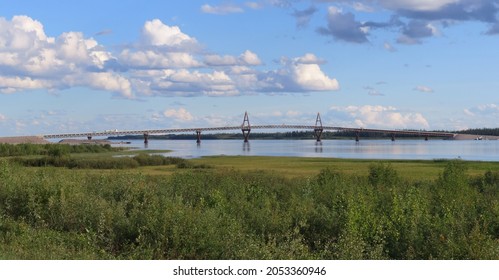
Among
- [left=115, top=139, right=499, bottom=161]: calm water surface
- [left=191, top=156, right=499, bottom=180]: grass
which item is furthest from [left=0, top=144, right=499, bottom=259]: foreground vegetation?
[left=115, top=139, right=499, bottom=161]: calm water surface

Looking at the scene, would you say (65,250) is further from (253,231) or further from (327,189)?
(327,189)

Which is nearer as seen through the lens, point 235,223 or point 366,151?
point 235,223

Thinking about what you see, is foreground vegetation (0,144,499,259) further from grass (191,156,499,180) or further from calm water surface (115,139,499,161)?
calm water surface (115,139,499,161)

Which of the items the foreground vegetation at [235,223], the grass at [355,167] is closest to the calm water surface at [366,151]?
the grass at [355,167]

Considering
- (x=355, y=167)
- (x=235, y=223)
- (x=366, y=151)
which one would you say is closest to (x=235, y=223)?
(x=235, y=223)

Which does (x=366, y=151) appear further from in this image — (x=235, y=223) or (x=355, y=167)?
(x=235, y=223)

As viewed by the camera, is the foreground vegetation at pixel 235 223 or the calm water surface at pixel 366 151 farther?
the calm water surface at pixel 366 151

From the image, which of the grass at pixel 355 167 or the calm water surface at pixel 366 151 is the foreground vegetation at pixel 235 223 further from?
the calm water surface at pixel 366 151

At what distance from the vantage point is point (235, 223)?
15961mm

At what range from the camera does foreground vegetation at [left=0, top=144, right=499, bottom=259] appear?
14656 millimetres

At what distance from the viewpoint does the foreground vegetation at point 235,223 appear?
48.1 feet

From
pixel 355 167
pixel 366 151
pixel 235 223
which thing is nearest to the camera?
pixel 235 223

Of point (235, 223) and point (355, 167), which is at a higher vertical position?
point (235, 223)

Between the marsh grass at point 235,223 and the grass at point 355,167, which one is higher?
the marsh grass at point 235,223
